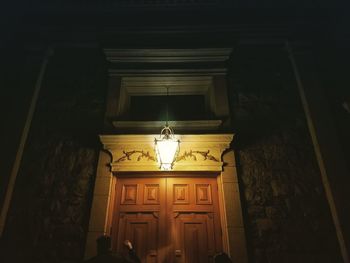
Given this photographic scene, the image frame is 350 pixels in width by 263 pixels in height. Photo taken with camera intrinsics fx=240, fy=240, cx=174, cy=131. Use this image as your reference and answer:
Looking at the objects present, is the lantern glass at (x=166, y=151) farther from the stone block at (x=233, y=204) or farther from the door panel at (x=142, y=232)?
the stone block at (x=233, y=204)

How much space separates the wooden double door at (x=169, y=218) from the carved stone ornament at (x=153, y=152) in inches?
11.0

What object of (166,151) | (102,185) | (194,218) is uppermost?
(166,151)

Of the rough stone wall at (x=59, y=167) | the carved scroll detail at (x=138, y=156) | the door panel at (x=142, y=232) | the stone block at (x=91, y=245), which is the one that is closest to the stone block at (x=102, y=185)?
the rough stone wall at (x=59, y=167)

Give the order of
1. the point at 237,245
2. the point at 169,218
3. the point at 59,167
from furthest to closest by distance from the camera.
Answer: the point at 59,167 → the point at 169,218 → the point at 237,245

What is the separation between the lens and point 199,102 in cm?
580

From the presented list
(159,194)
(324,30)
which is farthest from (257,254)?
(324,30)

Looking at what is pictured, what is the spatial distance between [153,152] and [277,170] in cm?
243

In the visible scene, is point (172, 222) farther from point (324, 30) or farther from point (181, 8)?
point (324, 30)

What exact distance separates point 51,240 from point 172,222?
2089 mm

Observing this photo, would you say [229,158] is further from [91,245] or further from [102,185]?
[91,245]

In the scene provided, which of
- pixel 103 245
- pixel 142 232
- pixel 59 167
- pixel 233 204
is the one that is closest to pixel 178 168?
pixel 233 204

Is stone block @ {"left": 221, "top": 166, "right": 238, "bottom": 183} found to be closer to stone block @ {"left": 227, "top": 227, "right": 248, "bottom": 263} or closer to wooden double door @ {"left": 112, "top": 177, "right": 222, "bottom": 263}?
wooden double door @ {"left": 112, "top": 177, "right": 222, "bottom": 263}

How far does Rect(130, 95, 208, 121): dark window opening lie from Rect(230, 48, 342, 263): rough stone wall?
853 mm

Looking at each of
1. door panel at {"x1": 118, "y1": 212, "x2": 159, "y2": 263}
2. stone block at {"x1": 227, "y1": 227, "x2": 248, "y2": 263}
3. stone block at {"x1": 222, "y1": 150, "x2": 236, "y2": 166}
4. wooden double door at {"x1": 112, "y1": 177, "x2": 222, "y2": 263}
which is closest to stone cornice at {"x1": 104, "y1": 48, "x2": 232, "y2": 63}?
stone block at {"x1": 222, "y1": 150, "x2": 236, "y2": 166}
